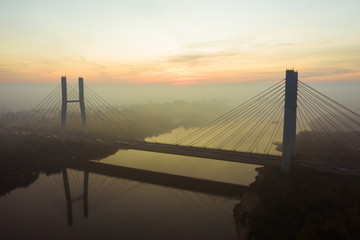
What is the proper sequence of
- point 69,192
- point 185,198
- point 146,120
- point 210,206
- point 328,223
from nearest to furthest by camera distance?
point 328,223
point 210,206
point 185,198
point 69,192
point 146,120

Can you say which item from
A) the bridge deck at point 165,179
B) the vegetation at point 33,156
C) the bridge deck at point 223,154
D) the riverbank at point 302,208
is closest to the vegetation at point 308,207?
the riverbank at point 302,208

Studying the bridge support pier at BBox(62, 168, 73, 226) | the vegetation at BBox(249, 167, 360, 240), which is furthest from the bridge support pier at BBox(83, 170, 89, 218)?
the vegetation at BBox(249, 167, 360, 240)

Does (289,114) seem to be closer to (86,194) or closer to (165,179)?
(165,179)

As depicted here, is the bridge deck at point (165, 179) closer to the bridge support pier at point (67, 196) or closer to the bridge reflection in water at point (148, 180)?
the bridge reflection in water at point (148, 180)

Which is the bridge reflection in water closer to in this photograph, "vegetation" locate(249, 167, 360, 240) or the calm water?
the calm water

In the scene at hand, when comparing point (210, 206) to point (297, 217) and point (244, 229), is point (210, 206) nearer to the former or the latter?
point (244, 229)

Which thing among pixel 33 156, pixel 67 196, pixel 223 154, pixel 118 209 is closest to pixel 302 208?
pixel 223 154

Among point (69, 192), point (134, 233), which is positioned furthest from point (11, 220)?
point (134, 233)
